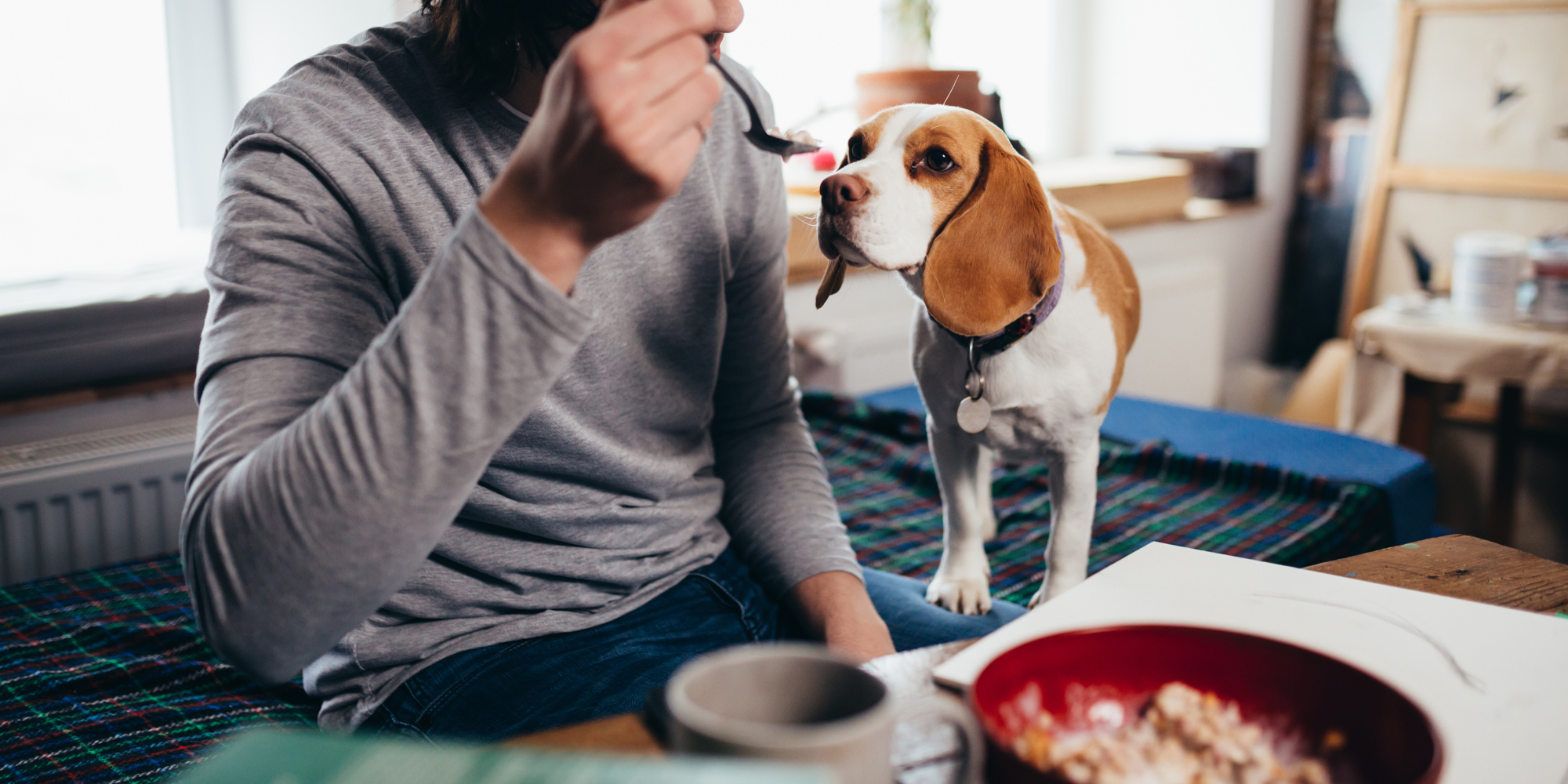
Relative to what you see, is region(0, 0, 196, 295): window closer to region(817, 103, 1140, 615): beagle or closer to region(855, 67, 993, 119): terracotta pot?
region(855, 67, 993, 119): terracotta pot

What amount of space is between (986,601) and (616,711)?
352 mm

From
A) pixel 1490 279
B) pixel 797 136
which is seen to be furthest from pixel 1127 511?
pixel 1490 279

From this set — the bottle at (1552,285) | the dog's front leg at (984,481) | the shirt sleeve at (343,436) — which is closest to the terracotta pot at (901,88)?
the dog's front leg at (984,481)

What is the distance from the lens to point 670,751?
45 centimetres

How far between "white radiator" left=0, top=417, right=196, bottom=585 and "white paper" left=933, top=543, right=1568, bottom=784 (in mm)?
1337

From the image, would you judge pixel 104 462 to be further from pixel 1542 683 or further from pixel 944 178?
pixel 1542 683

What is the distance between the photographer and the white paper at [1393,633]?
466mm

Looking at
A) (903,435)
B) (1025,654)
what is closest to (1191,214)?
(903,435)

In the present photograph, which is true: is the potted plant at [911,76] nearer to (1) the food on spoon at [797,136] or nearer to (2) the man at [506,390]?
(1) the food on spoon at [797,136]

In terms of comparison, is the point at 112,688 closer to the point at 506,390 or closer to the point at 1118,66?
the point at 506,390

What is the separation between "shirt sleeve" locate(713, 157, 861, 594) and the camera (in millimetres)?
935

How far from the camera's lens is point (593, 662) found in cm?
79

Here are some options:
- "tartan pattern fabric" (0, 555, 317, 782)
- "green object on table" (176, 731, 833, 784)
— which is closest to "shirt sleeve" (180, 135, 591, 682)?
"green object on table" (176, 731, 833, 784)

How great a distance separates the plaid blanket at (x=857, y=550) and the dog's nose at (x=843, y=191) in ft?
1.62
